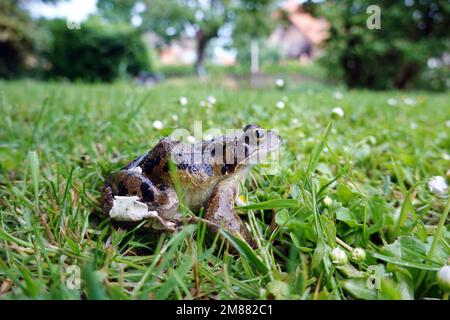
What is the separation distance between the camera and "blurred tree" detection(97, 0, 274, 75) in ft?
62.1

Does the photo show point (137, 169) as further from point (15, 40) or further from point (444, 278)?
point (15, 40)

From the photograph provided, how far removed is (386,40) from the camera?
36.4 feet

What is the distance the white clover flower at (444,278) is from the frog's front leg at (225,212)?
517mm

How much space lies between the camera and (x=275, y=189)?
4.76ft

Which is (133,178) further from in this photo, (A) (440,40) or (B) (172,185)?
(A) (440,40)

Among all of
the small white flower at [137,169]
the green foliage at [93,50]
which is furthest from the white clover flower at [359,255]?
the green foliage at [93,50]

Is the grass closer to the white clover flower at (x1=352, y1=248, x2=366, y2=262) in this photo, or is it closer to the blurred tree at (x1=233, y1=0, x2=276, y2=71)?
the white clover flower at (x1=352, y1=248, x2=366, y2=262)

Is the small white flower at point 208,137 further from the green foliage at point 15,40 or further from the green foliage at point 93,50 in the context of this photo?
the green foliage at point 93,50

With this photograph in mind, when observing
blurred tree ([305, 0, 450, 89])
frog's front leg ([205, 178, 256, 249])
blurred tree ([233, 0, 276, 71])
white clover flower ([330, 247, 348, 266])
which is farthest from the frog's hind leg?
blurred tree ([233, 0, 276, 71])

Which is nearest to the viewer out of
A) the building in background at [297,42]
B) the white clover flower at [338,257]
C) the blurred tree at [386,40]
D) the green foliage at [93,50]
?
the white clover flower at [338,257]

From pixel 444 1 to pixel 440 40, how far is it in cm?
117

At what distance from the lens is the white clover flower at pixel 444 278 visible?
82 cm

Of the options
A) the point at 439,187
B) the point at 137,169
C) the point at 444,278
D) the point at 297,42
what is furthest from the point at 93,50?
the point at 297,42
